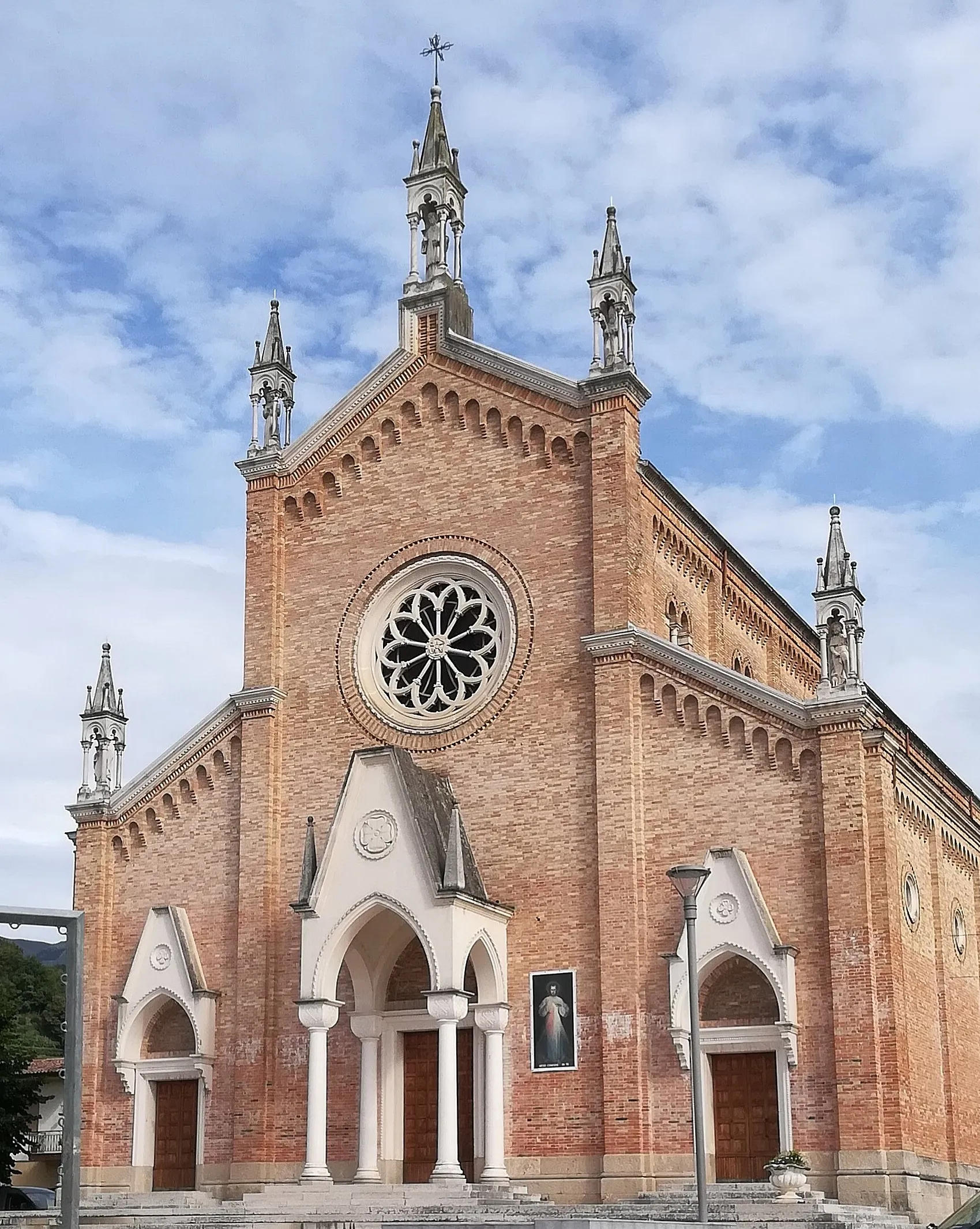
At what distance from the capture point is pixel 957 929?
98.4 ft

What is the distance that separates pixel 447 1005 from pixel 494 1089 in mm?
1859

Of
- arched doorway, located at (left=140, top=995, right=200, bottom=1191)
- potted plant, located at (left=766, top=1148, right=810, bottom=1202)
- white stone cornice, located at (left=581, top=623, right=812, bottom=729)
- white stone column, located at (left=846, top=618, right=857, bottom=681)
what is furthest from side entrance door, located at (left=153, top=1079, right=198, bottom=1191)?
white stone column, located at (left=846, top=618, right=857, bottom=681)

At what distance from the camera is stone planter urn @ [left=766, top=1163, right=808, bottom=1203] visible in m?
22.3

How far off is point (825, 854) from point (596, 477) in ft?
25.5

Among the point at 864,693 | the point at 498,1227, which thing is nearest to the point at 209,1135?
the point at 498,1227

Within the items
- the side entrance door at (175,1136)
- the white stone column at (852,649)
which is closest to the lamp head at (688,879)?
the white stone column at (852,649)

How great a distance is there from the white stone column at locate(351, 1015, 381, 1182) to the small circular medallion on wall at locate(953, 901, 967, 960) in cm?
1057

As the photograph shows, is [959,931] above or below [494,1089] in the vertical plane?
above

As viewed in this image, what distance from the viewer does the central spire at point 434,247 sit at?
30.9m

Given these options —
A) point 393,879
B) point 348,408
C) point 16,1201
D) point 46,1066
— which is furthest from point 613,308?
point 46,1066

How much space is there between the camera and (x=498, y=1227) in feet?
65.3

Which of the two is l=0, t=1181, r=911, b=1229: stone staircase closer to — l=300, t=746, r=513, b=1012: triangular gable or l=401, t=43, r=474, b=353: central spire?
l=300, t=746, r=513, b=1012: triangular gable

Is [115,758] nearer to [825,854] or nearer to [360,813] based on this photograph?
[360,813]

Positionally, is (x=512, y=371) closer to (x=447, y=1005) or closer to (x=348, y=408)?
(x=348, y=408)
